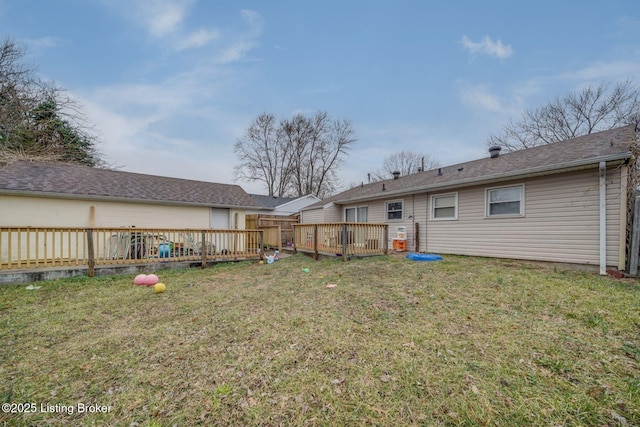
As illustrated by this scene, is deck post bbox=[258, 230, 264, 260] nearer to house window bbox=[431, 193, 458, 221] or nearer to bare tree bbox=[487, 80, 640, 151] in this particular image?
house window bbox=[431, 193, 458, 221]

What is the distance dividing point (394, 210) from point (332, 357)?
9.32 metres

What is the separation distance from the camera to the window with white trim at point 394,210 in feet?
36.2

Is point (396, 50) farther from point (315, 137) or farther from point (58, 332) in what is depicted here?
point (315, 137)

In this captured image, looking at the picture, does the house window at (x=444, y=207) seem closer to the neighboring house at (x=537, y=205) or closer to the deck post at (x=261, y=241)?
the neighboring house at (x=537, y=205)

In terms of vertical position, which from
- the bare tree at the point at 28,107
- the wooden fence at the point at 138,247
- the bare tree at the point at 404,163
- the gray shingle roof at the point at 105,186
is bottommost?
the wooden fence at the point at 138,247

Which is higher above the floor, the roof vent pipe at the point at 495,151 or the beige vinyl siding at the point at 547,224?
the roof vent pipe at the point at 495,151

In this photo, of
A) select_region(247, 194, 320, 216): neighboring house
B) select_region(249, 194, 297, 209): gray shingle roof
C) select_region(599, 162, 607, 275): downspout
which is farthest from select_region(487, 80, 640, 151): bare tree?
select_region(249, 194, 297, 209): gray shingle roof

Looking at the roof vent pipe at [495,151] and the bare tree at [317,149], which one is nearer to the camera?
the roof vent pipe at [495,151]

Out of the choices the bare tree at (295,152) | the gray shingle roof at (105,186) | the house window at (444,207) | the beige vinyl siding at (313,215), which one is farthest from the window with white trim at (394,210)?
the bare tree at (295,152)

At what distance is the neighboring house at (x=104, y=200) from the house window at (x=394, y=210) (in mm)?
6908

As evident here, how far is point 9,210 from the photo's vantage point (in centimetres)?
840

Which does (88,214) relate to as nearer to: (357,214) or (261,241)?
(261,241)

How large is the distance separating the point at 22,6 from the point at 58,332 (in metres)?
12.0

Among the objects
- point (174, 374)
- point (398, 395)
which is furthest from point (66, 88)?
point (398, 395)
